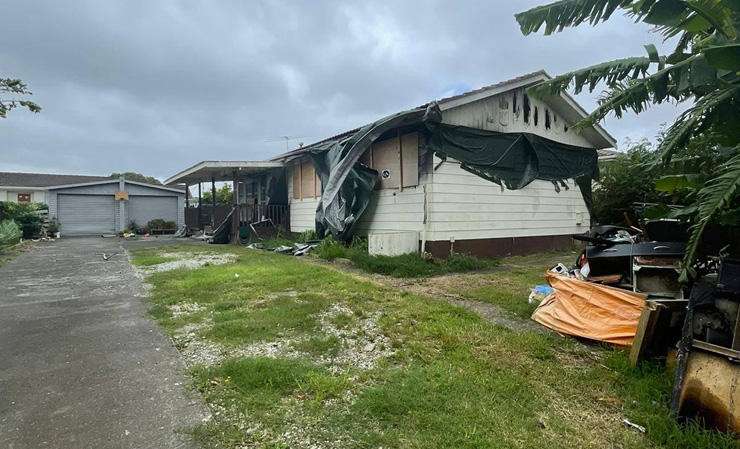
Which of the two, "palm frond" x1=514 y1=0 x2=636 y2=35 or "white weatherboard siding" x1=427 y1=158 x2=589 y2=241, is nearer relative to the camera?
"palm frond" x1=514 y1=0 x2=636 y2=35

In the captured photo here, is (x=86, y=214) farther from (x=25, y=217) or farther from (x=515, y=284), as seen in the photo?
(x=515, y=284)

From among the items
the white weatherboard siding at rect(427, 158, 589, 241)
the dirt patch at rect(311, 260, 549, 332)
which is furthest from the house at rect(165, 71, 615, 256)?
the dirt patch at rect(311, 260, 549, 332)

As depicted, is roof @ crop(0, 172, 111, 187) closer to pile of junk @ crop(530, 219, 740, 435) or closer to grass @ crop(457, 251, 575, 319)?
grass @ crop(457, 251, 575, 319)

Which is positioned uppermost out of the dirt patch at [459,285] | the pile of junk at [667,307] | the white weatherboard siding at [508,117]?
the white weatherboard siding at [508,117]

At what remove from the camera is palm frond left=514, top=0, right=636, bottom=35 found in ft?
11.4

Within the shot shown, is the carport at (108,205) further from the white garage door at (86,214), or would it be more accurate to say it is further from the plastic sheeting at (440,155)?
the plastic sheeting at (440,155)

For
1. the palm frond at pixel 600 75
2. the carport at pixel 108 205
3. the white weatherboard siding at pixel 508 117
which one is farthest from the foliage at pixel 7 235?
the palm frond at pixel 600 75

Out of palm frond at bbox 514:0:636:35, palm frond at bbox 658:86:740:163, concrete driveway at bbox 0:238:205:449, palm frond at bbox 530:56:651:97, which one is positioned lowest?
concrete driveway at bbox 0:238:205:449

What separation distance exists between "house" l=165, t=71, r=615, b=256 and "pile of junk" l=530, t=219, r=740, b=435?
4073mm

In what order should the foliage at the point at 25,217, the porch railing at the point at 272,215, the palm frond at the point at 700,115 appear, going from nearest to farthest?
the palm frond at the point at 700,115 → the porch railing at the point at 272,215 → the foliage at the point at 25,217

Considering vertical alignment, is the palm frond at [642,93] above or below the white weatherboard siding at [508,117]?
below

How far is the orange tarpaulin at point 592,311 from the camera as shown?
3.63 m

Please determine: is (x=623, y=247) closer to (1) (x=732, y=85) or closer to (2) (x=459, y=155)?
(1) (x=732, y=85)

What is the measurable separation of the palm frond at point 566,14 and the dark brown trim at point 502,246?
5577 millimetres
